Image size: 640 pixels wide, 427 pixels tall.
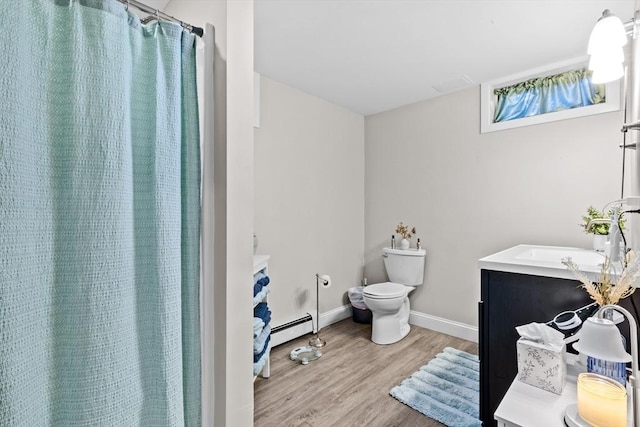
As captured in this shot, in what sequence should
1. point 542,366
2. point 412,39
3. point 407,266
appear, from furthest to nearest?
point 407,266 → point 412,39 → point 542,366

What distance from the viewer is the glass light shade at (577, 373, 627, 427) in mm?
819

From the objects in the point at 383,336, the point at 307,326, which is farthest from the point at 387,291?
the point at 307,326

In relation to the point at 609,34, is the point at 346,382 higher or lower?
→ lower

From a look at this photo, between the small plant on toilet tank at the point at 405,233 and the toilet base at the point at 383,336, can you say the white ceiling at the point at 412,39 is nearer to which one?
the small plant on toilet tank at the point at 405,233

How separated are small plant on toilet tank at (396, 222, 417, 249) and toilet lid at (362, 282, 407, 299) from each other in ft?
1.50

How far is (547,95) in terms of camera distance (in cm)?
247

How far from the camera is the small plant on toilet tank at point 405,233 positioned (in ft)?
10.3

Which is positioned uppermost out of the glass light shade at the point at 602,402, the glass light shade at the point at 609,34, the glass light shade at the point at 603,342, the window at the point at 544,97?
the window at the point at 544,97

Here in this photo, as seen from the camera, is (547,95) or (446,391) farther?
(547,95)

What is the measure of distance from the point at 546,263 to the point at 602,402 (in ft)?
2.54

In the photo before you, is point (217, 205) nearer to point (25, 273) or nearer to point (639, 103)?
point (25, 273)

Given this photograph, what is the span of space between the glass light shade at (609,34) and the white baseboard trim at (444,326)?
90.8 inches

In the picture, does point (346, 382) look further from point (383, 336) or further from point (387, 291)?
point (387, 291)

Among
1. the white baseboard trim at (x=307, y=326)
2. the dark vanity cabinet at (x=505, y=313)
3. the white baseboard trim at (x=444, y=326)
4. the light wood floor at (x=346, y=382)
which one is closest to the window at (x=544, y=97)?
the dark vanity cabinet at (x=505, y=313)
